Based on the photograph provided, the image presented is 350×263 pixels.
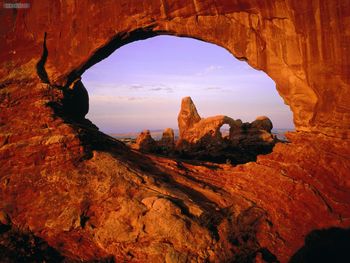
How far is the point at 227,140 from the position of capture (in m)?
37.0

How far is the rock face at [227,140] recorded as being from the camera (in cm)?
3222

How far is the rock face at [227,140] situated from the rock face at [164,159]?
16.1m

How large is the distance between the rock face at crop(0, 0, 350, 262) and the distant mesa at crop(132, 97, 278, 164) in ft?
52.8

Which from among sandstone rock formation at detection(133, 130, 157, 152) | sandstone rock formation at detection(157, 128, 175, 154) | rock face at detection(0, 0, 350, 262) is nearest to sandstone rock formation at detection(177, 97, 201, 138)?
sandstone rock formation at detection(157, 128, 175, 154)

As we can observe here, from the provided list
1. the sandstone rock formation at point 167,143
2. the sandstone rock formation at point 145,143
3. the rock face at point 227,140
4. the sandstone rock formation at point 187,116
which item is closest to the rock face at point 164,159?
the rock face at point 227,140

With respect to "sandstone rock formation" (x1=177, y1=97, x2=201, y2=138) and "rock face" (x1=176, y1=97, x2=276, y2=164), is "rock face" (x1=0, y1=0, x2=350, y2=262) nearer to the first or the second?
"rock face" (x1=176, y1=97, x2=276, y2=164)

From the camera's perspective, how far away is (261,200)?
13156 millimetres

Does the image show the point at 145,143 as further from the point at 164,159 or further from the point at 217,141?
the point at 164,159

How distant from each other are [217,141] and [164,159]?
773 inches

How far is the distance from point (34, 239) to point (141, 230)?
3.76 meters

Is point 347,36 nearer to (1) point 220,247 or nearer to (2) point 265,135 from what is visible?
(1) point 220,247

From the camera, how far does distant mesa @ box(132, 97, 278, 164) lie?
106ft

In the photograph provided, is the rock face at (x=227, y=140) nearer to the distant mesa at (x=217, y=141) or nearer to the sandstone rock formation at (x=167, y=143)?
the distant mesa at (x=217, y=141)

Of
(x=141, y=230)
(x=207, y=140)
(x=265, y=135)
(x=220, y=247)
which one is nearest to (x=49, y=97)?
(x=141, y=230)
